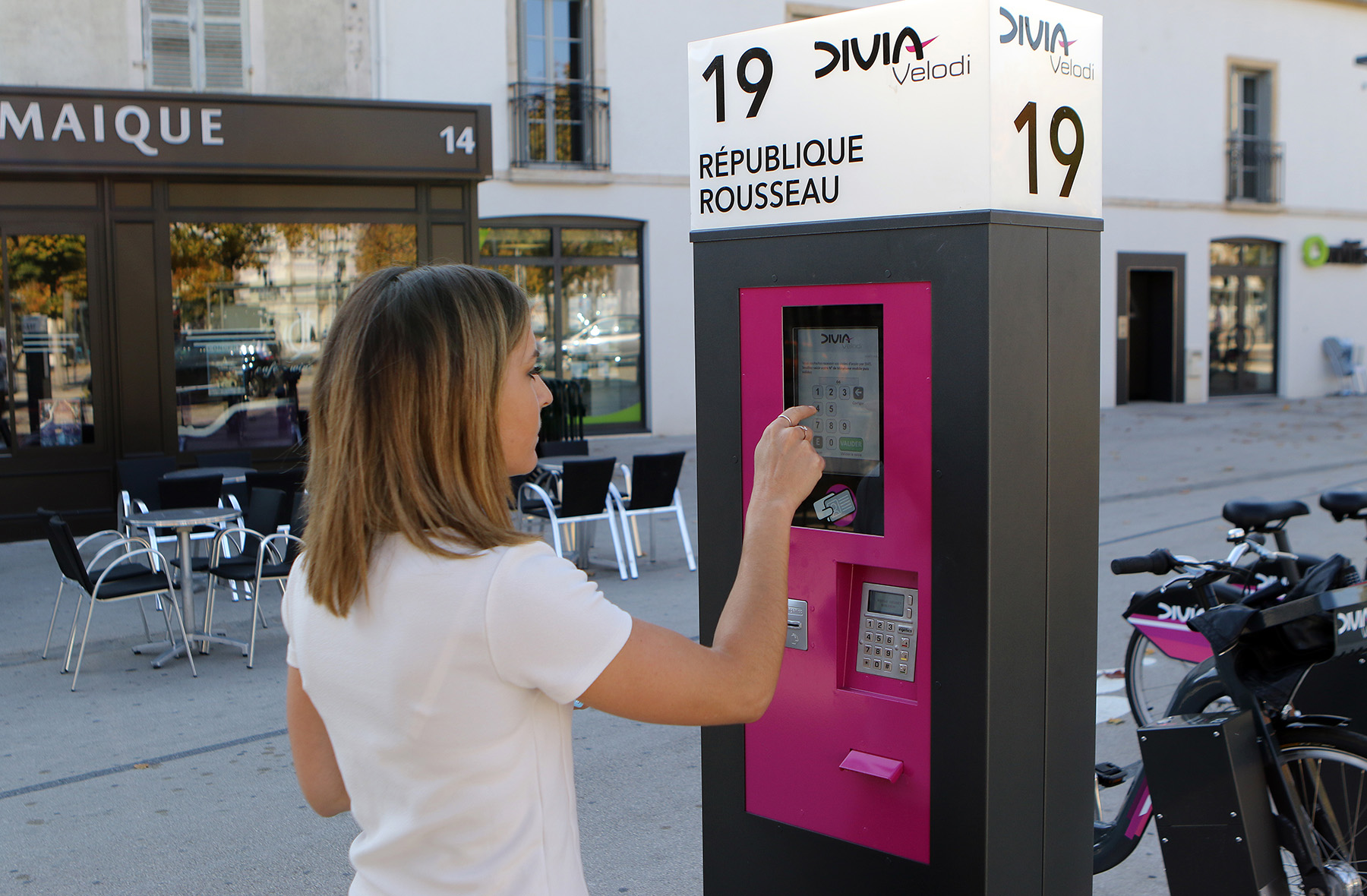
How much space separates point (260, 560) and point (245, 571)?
0.25 meters

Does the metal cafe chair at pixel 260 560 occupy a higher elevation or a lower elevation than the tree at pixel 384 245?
lower

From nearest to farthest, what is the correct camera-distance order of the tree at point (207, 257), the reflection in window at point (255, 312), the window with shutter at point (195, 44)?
the tree at point (207, 257)
the reflection in window at point (255, 312)
the window with shutter at point (195, 44)

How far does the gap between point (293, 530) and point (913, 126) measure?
6.14 metres

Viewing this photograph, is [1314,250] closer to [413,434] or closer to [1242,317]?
[1242,317]

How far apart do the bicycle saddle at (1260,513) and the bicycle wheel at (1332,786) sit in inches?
48.4

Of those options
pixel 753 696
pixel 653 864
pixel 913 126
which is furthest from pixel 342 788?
pixel 653 864

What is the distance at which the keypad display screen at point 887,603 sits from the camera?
2.32m

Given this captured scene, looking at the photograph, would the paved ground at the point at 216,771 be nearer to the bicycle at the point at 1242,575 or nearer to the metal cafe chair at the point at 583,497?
the metal cafe chair at the point at 583,497

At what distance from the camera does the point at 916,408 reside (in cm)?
221

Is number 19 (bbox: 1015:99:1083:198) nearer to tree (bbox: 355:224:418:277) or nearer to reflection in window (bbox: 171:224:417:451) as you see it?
tree (bbox: 355:224:418:277)

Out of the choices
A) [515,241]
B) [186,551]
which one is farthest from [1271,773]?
[515,241]

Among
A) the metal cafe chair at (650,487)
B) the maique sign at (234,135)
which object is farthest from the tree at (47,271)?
the metal cafe chair at (650,487)

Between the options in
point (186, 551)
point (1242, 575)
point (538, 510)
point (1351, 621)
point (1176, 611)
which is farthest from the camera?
point (538, 510)

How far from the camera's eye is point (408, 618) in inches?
55.1
